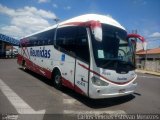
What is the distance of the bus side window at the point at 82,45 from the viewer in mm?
8414

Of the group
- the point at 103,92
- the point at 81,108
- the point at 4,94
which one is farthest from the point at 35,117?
the point at 4,94

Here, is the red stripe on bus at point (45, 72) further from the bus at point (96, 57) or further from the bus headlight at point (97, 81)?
the bus headlight at point (97, 81)

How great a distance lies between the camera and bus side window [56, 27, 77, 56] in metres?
9.59

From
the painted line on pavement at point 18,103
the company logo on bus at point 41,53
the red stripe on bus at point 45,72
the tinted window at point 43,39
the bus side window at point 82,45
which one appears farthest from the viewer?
the company logo on bus at point 41,53

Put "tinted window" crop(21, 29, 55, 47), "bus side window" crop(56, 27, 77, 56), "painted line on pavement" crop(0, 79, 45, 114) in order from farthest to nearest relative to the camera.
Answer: "tinted window" crop(21, 29, 55, 47), "bus side window" crop(56, 27, 77, 56), "painted line on pavement" crop(0, 79, 45, 114)

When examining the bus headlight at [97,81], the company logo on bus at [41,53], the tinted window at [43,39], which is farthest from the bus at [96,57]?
the company logo on bus at [41,53]

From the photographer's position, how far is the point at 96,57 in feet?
26.2

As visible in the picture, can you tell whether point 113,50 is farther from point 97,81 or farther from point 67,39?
point 67,39

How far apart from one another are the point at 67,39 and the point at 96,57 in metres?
2.61

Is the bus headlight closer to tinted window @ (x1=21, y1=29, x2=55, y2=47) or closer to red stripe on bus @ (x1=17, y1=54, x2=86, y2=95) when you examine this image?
red stripe on bus @ (x1=17, y1=54, x2=86, y2=95)

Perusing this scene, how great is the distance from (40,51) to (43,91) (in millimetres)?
4308

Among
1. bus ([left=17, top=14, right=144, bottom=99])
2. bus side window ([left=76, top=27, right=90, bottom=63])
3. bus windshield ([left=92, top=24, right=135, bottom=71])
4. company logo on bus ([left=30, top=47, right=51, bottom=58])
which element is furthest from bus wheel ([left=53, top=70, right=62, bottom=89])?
bus windshield ([left=92, top=24, right=135, bottom=71])

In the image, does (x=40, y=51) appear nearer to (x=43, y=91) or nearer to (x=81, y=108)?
(x=43, y=91)

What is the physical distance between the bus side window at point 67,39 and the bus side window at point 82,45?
0.37 metres
